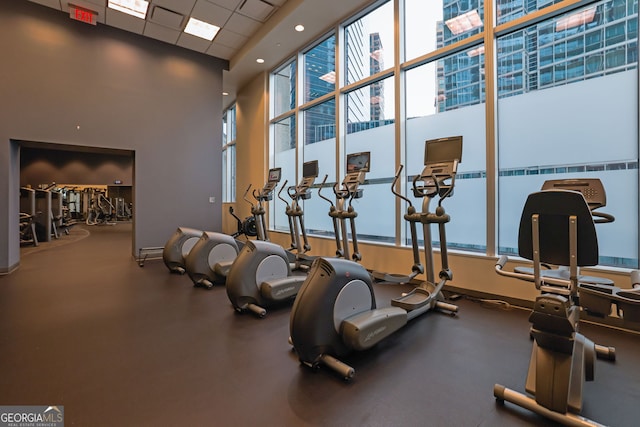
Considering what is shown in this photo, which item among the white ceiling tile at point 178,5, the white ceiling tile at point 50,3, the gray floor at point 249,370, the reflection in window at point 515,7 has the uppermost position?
the white ceiling tile at point 50,3

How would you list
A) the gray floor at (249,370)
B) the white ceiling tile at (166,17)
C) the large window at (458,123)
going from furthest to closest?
1. the white ceiling tile at (166,17)
2. the large window at (458,123)
3. the gray floor at (249,370)

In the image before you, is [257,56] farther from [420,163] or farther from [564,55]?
[564,55]

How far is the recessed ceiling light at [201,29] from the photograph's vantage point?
579cm

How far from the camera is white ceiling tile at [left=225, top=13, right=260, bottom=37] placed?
571cm

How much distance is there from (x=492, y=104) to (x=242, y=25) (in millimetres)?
4932

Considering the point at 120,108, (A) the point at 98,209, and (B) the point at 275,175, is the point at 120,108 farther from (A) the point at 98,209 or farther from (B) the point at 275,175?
(A) the point at 98,209

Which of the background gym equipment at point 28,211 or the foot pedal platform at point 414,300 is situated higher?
the background gym equipment at point 28,211

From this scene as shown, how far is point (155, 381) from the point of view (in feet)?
6.08

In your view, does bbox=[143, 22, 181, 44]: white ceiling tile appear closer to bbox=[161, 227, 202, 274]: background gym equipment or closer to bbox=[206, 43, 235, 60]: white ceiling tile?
bbox=[206, 43, 235, 60]: white ceiling tile

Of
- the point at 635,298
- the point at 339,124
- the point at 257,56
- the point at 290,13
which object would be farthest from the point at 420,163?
the point at 257,56

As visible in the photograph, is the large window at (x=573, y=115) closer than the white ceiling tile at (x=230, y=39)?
Yes

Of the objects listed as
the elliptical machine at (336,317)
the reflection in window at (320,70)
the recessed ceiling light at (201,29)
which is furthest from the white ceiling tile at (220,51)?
the elliptical machine at (336,317)

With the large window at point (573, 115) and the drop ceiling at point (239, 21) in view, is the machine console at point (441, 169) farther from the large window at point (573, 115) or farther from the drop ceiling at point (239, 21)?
the drop ceiling at point (239, 21)

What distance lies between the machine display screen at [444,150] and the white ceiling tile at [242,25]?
15.1 ft
